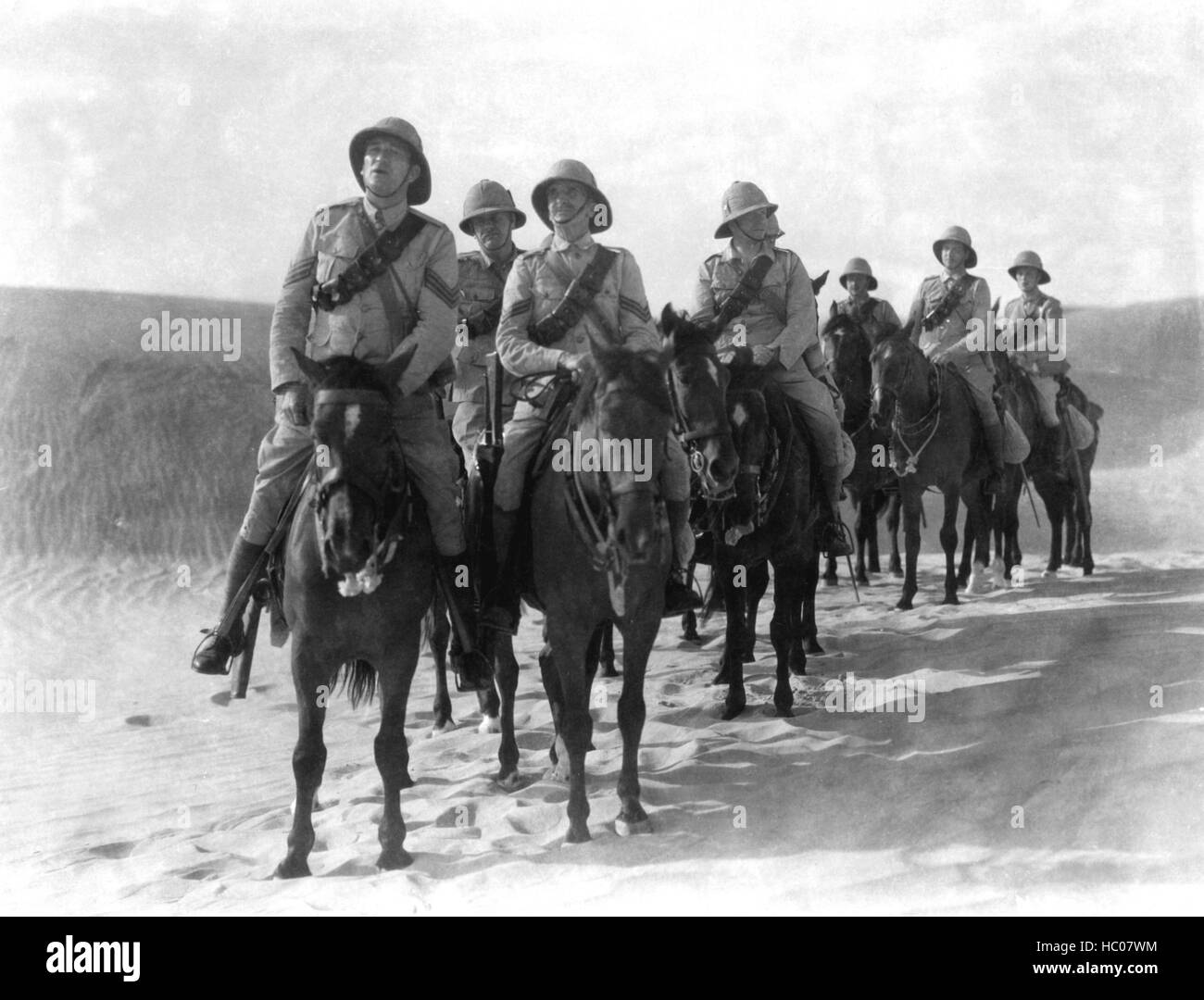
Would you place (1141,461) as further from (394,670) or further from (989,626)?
(394,670)

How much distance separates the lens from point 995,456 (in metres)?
12.2

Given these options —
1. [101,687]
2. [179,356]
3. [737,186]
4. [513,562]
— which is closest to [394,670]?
[513,562]

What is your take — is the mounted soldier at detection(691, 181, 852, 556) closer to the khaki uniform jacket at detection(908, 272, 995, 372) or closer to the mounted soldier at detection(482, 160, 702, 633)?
the mounted soldier at detection(482, 160, 702, 633)

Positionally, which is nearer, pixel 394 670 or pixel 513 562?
pixel 394 670

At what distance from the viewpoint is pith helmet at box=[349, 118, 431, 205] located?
6277 millimetres

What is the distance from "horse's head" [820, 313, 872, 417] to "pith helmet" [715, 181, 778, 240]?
3.57 metres

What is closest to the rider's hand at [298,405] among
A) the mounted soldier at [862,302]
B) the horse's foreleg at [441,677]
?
the horse's foreleg at [441,677]

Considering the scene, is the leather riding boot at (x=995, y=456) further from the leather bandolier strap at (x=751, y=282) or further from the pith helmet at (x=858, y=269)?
the leather bandolier strap at (x=751, y=282)

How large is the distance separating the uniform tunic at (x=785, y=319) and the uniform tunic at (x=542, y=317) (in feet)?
6.02

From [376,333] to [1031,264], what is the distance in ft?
31.1

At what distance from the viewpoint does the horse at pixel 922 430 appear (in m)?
11.3

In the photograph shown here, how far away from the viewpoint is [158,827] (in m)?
6.92

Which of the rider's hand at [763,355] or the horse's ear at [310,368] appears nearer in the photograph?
the horse's ear at [310,368]
